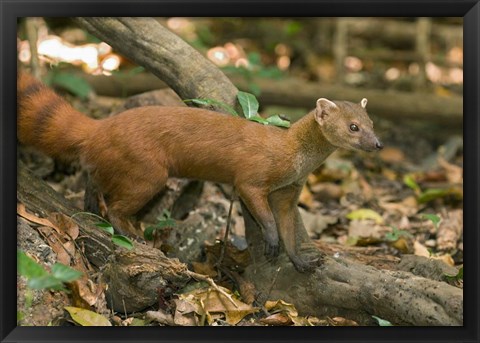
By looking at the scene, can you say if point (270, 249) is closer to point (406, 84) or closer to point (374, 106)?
point (374, 106)

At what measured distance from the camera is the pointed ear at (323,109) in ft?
20.9

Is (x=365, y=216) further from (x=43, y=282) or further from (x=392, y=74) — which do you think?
(x=392, y=74)

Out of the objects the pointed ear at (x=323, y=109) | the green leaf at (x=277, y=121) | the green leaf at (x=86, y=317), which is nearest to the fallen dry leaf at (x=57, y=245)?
the green leaf at (x=86, y=317)

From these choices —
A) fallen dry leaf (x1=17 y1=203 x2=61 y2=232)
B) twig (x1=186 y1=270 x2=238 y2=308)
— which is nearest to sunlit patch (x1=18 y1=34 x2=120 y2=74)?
fallen dry leaf (x1=17 y1=203 x2=61 y2=232)

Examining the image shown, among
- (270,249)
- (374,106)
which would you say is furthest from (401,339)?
(374,106)

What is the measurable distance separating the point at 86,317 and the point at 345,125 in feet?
8.53

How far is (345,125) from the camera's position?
248 inches

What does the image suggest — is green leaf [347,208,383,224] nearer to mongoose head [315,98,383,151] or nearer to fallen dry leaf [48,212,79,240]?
mongoose head [315,98,383,151]

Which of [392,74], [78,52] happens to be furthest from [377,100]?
[78,52]

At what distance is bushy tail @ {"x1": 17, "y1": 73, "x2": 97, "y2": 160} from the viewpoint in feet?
20.8

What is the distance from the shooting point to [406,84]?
46.7 ft

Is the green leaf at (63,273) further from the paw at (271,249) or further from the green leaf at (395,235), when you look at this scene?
the green leaf at (395,235)
